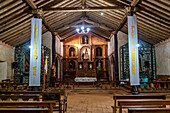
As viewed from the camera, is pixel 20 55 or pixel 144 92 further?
pixel 20 55

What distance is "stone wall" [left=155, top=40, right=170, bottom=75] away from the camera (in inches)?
502

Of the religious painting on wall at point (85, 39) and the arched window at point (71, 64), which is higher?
the religious painting on wall at point (85, 39)

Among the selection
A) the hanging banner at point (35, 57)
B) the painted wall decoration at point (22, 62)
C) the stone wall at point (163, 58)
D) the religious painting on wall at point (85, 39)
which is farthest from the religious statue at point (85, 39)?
the hanging banner at point (35, 57)

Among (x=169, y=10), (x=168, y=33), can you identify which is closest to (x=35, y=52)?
(x=169, y=10)

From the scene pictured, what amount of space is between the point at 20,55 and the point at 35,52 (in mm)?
7729

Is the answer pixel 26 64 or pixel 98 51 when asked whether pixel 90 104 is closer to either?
pixel 26 64

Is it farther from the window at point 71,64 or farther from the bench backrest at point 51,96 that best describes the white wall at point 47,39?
the bench backrest at point 51,96

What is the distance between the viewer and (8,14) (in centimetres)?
938

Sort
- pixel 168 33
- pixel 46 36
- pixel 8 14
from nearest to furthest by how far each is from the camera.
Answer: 1. pixel 8 14
2. pixel 168 33
3. pixel 46 36

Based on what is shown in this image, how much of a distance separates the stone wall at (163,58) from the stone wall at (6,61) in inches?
552

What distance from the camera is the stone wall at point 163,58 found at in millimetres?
12752

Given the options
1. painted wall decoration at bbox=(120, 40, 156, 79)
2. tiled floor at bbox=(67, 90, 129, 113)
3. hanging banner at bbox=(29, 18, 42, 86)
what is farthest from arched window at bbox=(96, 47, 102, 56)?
tiled floor at bbox=(67, 90, 129, 113)

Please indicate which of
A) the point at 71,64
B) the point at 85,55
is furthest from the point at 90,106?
the point at 71,64

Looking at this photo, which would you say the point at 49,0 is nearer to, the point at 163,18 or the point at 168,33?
the point at 163,18
